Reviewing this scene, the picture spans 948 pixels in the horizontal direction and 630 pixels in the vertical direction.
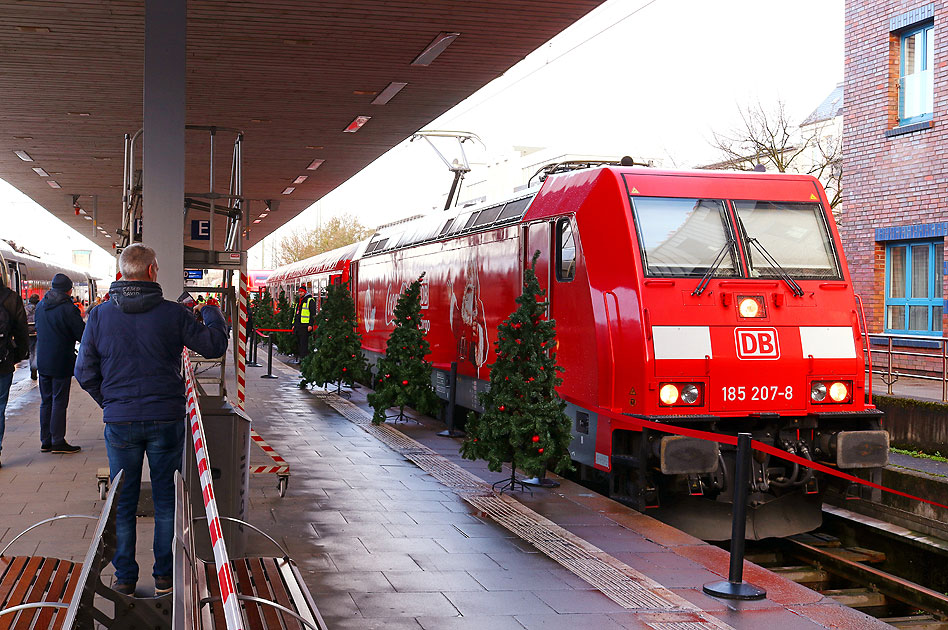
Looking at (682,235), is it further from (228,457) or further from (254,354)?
(254,354)

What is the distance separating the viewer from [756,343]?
9.38 meters

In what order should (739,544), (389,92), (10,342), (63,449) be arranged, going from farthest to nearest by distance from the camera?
(389,92) < (63,449) < (10,342) < (739,544)

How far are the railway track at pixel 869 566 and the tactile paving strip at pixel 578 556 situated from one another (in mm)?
2408

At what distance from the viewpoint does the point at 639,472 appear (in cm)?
902

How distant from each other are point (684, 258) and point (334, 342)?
1023cm

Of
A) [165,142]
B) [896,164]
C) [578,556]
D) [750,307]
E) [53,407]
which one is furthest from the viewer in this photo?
[896,164]

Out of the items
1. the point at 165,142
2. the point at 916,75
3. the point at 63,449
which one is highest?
the point at 916,75

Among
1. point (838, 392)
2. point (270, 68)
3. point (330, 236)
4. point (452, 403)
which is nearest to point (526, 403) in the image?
point (838, 392)

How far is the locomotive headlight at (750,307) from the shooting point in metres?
9.44

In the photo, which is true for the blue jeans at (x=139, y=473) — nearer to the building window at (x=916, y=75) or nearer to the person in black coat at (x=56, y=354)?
the person in black coat at (x=56, y=354)

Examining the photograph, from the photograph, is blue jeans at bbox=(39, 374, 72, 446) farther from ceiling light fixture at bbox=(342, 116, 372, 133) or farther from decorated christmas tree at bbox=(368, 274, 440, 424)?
ceiling light fixture at bbox=(342, 116, 372, 133)

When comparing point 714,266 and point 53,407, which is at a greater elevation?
point 714,266

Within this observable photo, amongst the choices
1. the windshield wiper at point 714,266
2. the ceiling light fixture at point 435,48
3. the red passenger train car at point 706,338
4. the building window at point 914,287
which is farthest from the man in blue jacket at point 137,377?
the building window at point 914,287

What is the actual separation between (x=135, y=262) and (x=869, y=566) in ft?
26.9
